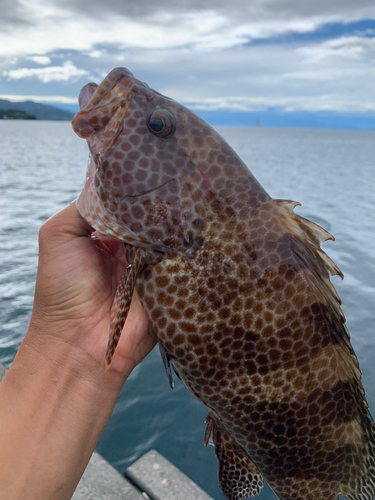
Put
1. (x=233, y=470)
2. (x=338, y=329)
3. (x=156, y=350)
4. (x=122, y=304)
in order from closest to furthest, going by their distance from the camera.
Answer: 1. (x=122, y=304)
2. (x=338, y=329)
3. (x=233, y=470)
4. (x=156, y=350)

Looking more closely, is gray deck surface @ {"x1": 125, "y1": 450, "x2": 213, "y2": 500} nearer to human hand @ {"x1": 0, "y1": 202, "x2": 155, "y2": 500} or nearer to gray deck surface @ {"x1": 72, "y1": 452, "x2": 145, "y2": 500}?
gray deck surface @ {"x1": 72, "y1": 452, "x2": 145, "y2": 500}

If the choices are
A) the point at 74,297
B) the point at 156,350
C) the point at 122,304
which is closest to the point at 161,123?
the point at 122,304

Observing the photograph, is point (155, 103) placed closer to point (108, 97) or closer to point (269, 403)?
point (108, 97)

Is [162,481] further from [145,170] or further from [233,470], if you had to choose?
[145,170]

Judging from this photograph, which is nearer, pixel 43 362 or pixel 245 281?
pixel 245 281

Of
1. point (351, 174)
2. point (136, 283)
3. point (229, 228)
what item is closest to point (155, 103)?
point (229, 228)

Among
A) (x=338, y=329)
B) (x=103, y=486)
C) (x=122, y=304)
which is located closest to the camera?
(x=122, y=304)

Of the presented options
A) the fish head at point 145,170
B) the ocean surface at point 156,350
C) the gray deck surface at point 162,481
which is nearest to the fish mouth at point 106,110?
→ the fish head at point 145,170
